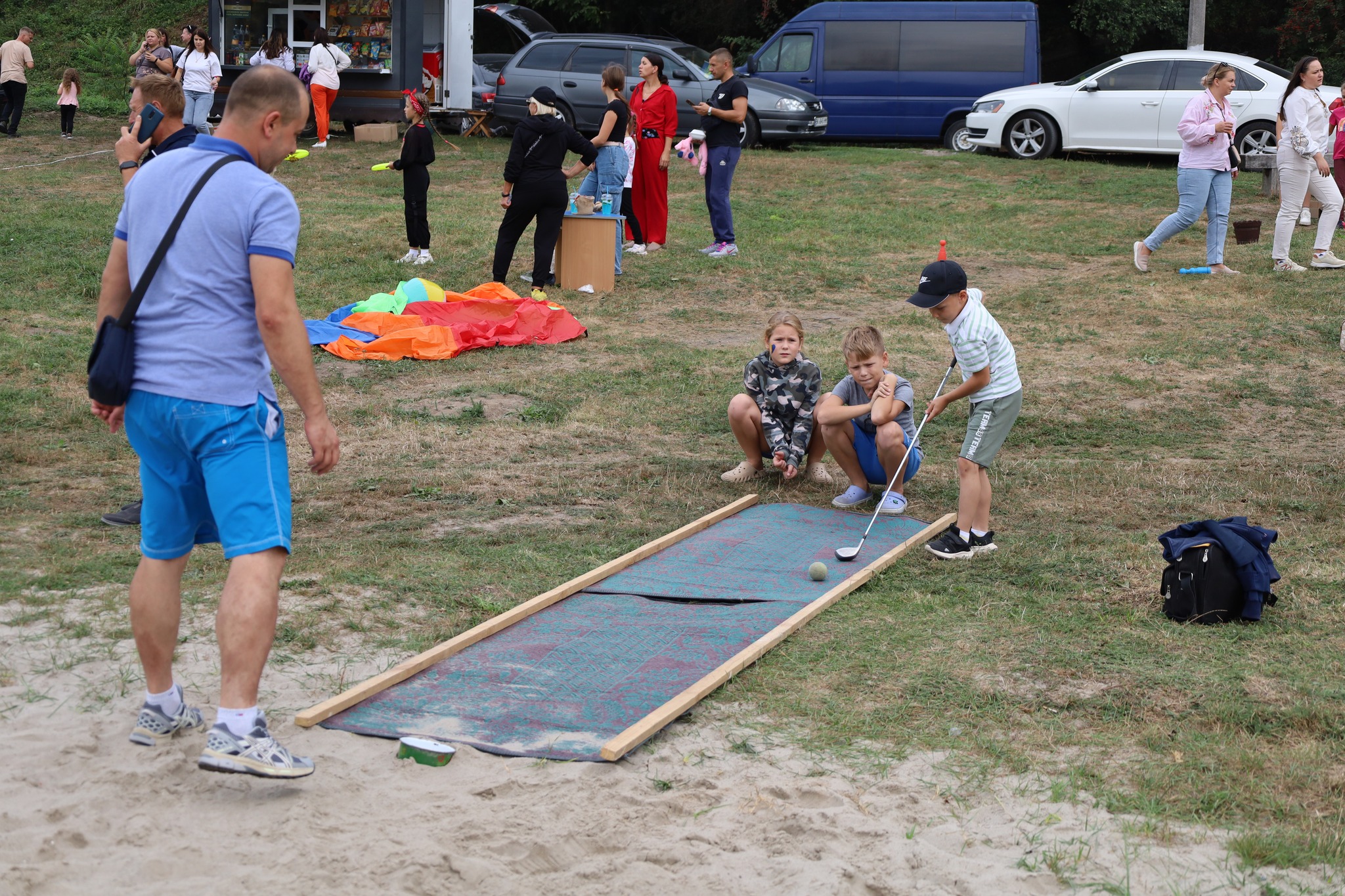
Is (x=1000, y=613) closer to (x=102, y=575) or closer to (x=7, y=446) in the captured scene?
(x=102, y=575)

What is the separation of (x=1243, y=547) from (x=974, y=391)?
141 cm

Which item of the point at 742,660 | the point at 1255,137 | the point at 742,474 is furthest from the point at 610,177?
the point at 1255,137

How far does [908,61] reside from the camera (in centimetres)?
2164

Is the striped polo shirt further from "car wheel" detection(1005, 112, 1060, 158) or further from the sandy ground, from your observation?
"car wheel" detection(1005, 112, 1060, 158)

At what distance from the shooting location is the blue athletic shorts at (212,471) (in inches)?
141

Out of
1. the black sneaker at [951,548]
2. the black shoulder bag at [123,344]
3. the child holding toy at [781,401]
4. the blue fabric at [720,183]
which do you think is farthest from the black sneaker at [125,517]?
the blue fabric at [720,183]

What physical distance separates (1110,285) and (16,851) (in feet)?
37.0

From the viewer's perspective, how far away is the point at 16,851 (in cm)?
331

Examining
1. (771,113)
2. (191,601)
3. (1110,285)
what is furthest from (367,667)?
(771,113)

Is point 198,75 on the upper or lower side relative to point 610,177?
upper

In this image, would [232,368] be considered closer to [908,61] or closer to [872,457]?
[872,457]

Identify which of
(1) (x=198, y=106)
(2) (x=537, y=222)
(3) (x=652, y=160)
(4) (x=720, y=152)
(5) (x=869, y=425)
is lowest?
(5) (x=869, y=425)

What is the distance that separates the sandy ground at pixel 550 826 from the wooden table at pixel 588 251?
847 cm

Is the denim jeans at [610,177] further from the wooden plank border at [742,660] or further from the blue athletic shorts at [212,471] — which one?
the blue athletic shorts at [212,471]
